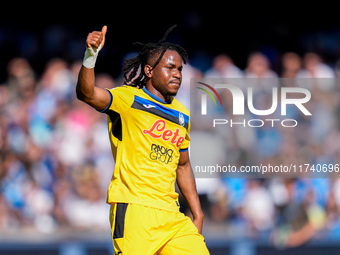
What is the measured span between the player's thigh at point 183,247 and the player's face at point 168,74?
1.02m

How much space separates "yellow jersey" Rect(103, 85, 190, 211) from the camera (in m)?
3.76

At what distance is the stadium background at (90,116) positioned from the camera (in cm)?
775

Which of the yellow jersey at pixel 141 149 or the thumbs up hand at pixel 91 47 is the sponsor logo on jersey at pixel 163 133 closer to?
the yellow jersey at pixel 141 149

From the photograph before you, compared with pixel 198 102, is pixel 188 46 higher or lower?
higher

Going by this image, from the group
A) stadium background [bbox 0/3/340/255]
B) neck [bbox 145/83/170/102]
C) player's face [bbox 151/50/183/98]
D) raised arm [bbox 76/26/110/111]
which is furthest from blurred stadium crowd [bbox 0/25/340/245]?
raised arm [bbox 76/26/110/111]

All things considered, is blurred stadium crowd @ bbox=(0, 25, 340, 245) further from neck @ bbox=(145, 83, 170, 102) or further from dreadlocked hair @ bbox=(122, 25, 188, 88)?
neck @ bbox=(145, 83, 170, 102)

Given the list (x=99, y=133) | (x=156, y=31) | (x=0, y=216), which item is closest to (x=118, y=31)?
(x=156, y=31)

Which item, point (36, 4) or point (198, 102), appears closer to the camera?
point (198, 102)

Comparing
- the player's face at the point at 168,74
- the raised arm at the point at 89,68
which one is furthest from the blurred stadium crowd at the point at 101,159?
the raised arm at the point at 89,68

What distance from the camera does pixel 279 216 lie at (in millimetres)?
7914

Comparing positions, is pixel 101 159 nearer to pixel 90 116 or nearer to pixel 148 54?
pixel 90 116

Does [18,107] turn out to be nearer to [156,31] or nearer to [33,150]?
[33,150]

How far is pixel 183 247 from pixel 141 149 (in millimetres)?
716

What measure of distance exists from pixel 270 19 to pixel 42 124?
13.8 feet
